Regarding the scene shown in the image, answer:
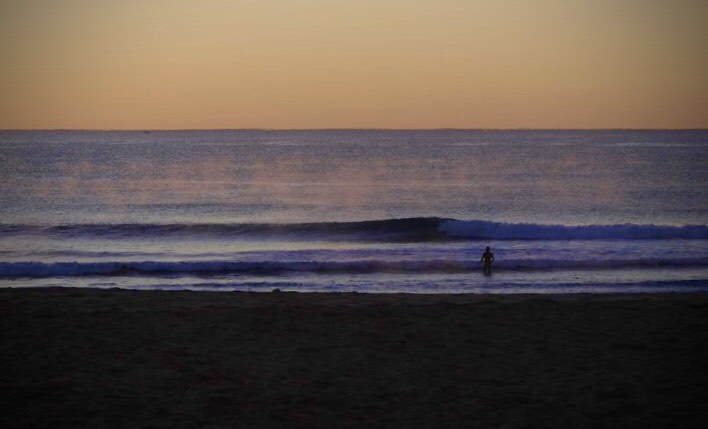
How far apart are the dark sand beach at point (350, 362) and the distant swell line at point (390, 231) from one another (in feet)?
46.1

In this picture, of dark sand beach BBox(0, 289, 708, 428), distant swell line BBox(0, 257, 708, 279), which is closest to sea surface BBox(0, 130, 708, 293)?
distant swell line BBox(0, 257, 708, 279)

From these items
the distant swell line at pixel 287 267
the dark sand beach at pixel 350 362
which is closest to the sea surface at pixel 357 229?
the distant swell line at pixel 287 267

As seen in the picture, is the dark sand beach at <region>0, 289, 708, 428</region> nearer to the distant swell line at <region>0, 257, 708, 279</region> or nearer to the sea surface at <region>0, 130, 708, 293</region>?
the sea surface at <region>0, 130, 708, 293</region>

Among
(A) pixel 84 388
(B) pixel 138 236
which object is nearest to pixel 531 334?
(A) pixel 84 388

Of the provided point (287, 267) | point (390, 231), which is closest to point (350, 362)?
point (287, 267)

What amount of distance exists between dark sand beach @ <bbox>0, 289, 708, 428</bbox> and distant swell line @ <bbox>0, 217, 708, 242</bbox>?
46.1 ft

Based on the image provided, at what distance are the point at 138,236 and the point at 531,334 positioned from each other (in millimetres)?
19806

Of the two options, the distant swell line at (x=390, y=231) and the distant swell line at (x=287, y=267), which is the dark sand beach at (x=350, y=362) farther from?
the distant swell line at (x=390, y=231)

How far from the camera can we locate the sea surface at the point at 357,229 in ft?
62.0

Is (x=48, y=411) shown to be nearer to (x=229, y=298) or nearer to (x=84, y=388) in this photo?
(x=84, y=388)

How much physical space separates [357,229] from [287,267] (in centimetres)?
958

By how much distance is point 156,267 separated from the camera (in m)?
20.2

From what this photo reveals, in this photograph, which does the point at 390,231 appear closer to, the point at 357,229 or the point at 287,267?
the point at 357,229

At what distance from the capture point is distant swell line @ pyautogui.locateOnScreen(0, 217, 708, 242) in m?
27.0
